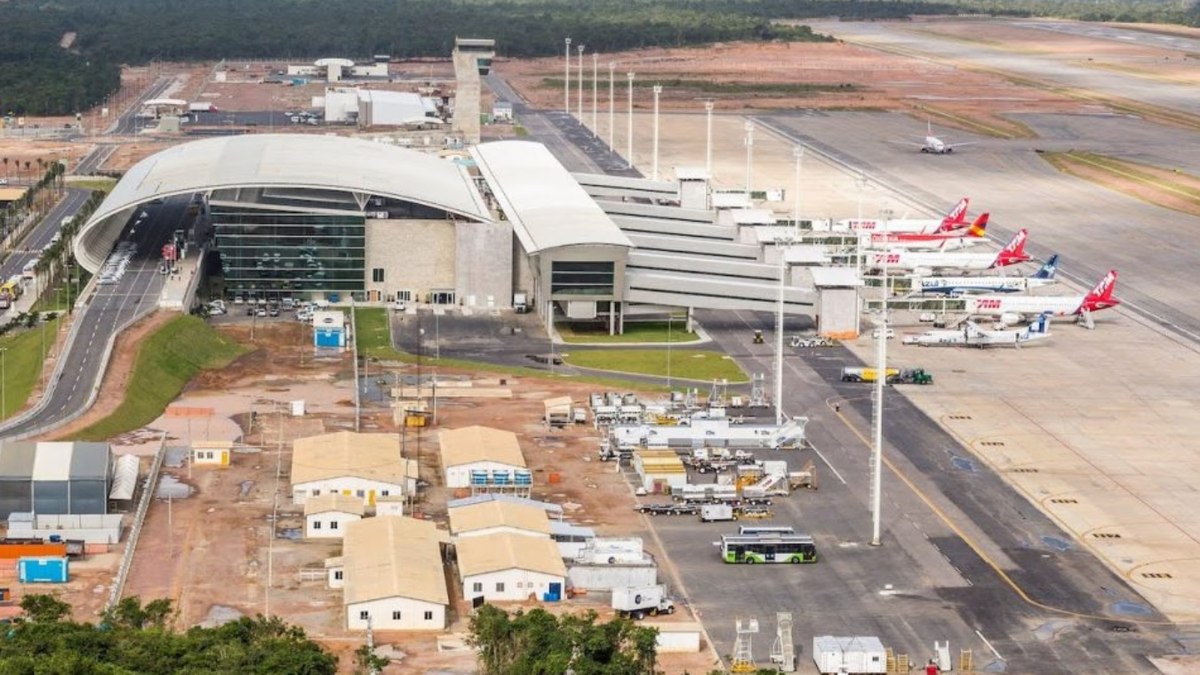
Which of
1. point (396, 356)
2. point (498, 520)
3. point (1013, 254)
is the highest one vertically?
point (1013, 254)

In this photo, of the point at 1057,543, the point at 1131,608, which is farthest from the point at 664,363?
the point at 1131,608

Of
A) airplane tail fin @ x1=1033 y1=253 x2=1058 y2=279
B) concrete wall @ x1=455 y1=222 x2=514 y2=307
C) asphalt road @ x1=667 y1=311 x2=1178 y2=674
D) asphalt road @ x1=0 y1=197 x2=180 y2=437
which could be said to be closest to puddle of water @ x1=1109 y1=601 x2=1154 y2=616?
asphalt road @ x1=667 y1=311 x2=1178 y2=674

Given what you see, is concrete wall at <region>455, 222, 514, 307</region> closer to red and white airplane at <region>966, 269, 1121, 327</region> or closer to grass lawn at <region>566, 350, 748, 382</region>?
grass lawn at <region>566, 350, 748, 382</region>

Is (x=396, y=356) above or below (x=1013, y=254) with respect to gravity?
below

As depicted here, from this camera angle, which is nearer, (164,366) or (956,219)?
(164,366)

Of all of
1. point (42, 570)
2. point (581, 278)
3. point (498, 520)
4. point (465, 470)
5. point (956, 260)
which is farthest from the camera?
point (956, 260)

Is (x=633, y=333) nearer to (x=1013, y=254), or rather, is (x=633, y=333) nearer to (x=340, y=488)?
(x=1013, y=254)

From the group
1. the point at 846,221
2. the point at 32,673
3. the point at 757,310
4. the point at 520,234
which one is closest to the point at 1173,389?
the point at 757,310

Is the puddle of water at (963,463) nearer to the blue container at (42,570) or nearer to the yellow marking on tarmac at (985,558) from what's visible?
the yellow marking on tarmac at (985,558)
